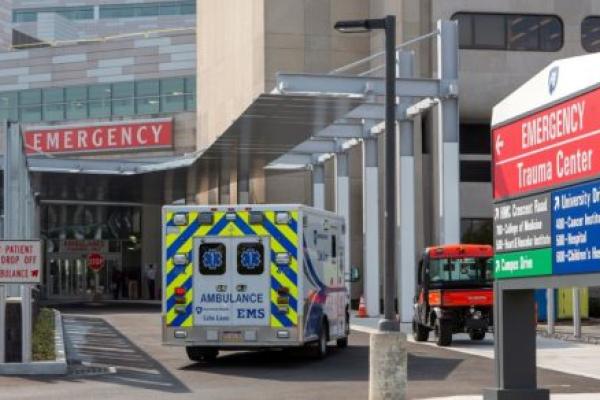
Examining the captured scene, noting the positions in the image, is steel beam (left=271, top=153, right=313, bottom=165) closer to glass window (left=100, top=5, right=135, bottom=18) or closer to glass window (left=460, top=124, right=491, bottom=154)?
glass window (left=460, top=124, right=491, bottom=154)

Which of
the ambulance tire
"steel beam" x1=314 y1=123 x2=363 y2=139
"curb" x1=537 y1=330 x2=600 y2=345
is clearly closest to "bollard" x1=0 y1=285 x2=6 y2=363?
the ambulance tire

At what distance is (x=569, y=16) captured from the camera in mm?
51344

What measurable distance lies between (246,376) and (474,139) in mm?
33663

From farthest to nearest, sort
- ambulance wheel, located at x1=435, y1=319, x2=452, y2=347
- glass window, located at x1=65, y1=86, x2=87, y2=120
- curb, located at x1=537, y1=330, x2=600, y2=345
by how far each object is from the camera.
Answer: glass window, located at x1=65, y1=86, x2=87, y2=120
curb, located at x1=537, y1=330, x2=600, y2=345
ambulance wheel, located at x1=435, y1=319, x2=452, y2=347

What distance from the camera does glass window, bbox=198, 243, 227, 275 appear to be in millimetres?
22141

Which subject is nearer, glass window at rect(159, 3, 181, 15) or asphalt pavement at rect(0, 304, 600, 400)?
asphalt pavement at rect(0, 304, 600, 400)

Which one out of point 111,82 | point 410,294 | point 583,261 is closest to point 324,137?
point 410,294

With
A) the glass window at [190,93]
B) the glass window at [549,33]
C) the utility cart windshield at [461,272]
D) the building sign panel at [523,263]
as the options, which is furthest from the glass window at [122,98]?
the building sign panel at [523,263]

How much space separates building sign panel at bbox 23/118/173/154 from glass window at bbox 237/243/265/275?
4191 cm

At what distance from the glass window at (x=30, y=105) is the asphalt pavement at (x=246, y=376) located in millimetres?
43261

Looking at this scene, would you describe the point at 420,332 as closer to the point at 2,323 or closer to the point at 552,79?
the point at 2,323

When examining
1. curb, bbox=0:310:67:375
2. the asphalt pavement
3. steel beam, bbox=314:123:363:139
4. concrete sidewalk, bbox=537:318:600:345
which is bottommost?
concrete sidewalk, bbox=537:318:600:345

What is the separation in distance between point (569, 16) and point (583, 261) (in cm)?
4013

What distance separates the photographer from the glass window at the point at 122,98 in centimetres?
6819
